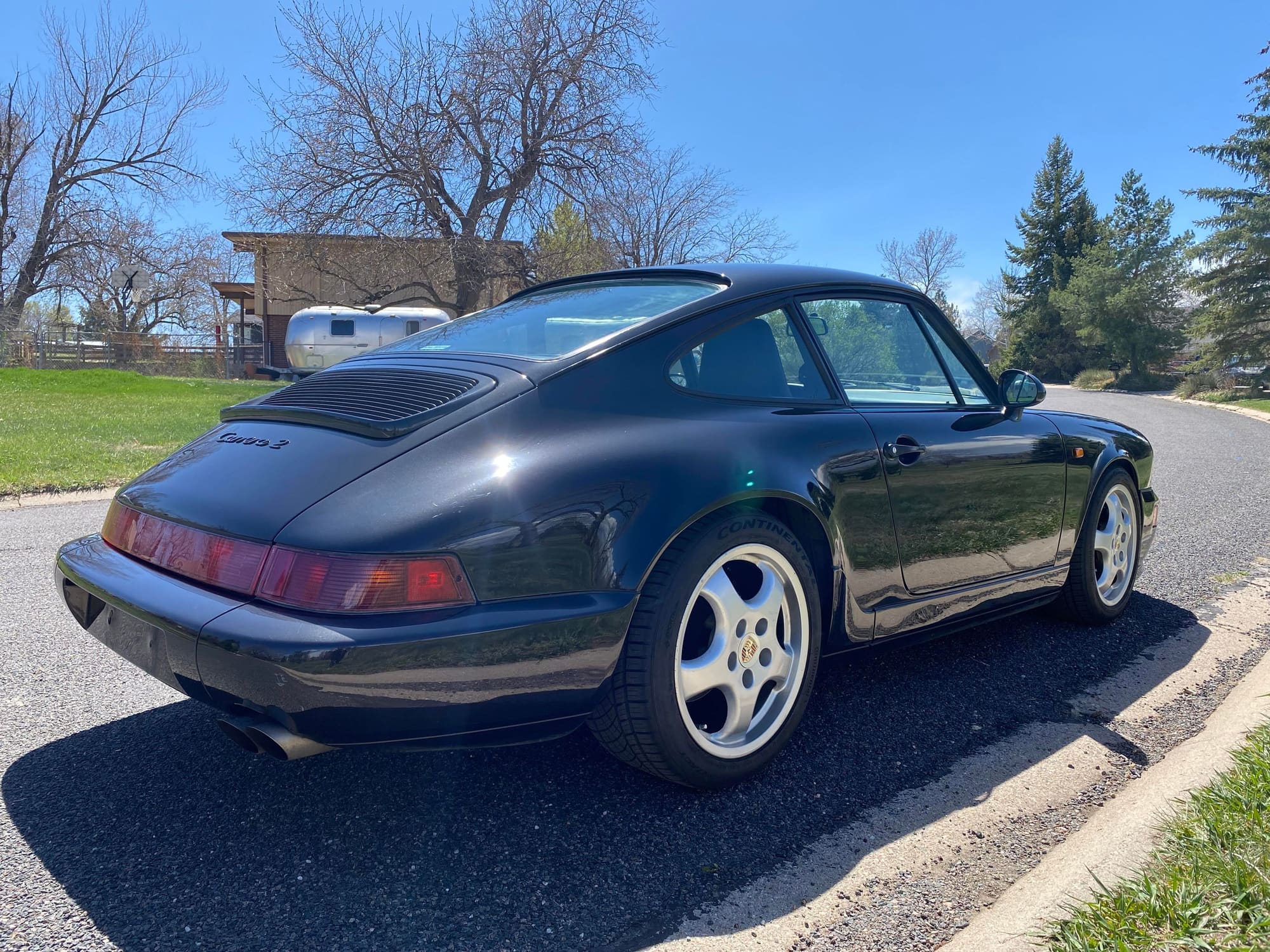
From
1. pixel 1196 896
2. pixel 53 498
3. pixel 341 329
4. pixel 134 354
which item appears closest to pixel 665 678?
pixel 1196 896

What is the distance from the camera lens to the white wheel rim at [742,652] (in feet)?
7.76

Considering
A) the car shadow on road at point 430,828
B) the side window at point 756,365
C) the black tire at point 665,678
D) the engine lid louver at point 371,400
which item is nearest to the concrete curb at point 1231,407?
the side window at point 756,365

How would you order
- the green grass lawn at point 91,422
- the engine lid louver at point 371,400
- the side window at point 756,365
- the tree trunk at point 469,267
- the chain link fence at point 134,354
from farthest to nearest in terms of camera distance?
the chain link fence at point 134,354 → the tree trunk at point 469,267 → the green grass lawn at point 91,422 → the side window at point 756,365 → the engine lid louver at point 371,400

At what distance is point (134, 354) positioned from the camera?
31969 millimetres

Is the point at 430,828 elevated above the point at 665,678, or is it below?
below

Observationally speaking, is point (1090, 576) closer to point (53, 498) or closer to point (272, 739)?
point (272, 739)

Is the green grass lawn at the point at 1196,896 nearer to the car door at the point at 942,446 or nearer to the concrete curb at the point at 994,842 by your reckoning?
the concrete curb at the point at 994,842

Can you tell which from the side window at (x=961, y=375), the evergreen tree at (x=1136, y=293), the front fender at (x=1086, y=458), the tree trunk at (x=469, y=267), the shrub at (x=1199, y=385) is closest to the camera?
the side window at (x=961, y=375)

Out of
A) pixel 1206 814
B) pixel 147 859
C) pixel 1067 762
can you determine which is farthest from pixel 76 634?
pixel 1206 814

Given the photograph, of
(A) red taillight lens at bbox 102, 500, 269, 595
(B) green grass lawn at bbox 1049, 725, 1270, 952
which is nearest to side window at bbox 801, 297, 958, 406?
(B) green grass lawn at bbox 1049, 725, 1270, 952

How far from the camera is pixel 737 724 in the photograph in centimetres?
248

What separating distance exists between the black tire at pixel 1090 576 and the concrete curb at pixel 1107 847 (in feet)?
3.17

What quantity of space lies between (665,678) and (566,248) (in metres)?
24.1

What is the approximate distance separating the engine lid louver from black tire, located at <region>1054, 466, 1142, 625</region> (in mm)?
2726
